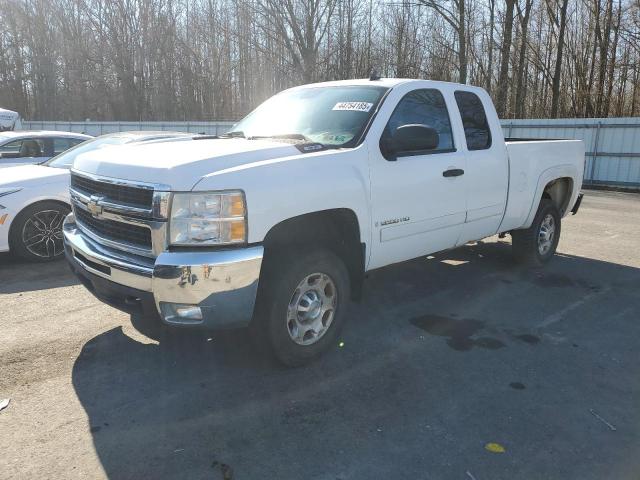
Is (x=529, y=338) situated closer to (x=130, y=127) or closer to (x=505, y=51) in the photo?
(x=505, y=51)

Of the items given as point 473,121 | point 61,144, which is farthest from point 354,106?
point 61,144

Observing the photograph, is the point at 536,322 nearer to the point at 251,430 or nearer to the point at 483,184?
the point at 483,184

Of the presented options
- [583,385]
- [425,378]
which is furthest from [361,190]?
[583,385]

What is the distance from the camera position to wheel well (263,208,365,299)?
365 cm

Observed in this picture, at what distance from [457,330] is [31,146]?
7480 mm

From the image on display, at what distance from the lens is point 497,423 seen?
10.4 feet

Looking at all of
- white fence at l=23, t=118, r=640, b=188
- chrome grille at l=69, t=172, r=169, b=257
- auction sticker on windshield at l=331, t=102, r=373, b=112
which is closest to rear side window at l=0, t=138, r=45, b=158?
chrome grille at l=69, t=172, r=169, b=257

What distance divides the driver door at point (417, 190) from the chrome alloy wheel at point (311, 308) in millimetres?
510

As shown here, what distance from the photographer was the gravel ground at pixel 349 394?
2803 mm

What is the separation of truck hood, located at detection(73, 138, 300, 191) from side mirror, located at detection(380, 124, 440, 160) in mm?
798

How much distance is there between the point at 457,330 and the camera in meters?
4.61

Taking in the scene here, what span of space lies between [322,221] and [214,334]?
1374 millimetres

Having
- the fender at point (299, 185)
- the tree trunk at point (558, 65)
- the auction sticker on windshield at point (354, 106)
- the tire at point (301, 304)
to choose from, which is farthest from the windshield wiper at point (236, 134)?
the tree trunk at point (558, 65)

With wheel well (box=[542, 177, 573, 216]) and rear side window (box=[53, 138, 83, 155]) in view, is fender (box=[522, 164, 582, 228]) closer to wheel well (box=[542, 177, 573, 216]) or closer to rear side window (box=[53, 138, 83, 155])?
wheel well (box=[542, 177, 573, 216])
